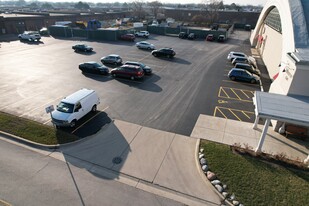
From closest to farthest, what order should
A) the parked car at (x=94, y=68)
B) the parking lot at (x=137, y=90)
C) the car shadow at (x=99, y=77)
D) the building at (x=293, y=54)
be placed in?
the building at (x=293, y=54)
the parking lot at (x=137, y=90)
the car shadow at (x=99, y=77)
the parked car at (x=94, y=68)

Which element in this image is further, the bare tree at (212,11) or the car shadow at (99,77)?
the bare tree at (212,11)

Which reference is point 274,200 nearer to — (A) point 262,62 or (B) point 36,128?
(B) point 36,128

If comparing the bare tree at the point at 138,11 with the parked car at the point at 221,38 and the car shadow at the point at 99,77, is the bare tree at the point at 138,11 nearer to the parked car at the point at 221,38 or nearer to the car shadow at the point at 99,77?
the parked car at the point at 221,38

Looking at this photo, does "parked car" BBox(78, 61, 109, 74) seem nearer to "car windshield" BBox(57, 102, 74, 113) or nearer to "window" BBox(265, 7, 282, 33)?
"car windshield" BBox(57, 102, 74, 113)

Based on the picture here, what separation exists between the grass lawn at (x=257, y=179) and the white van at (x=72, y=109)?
32.5 feet

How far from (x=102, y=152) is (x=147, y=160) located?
3.07 meters

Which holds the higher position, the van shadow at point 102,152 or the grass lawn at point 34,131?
the grass lawn at point 34,131

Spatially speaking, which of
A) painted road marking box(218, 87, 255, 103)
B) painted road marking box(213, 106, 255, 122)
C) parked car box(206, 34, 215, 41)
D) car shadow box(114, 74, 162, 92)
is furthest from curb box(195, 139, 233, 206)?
parked car box(206, 34, 215, 41)

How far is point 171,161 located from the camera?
1263 centimetres

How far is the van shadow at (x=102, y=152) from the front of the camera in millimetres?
12086

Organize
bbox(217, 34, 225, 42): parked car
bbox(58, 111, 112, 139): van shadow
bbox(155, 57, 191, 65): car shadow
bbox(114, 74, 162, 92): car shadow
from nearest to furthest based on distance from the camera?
bbox(58, 111, 112, 139): van shadow
bbox(114, 74, 162, 92): car shadow
bbox(155, 57, 191, 65): car shadow
bbox(217, 34, 225, 42): parked car

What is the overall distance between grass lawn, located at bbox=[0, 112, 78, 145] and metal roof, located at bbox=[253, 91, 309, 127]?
12735mm

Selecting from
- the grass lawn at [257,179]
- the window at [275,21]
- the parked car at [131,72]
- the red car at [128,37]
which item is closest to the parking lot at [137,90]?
the parked car at [131,72]

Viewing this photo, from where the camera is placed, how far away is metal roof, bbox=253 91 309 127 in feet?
39.3
